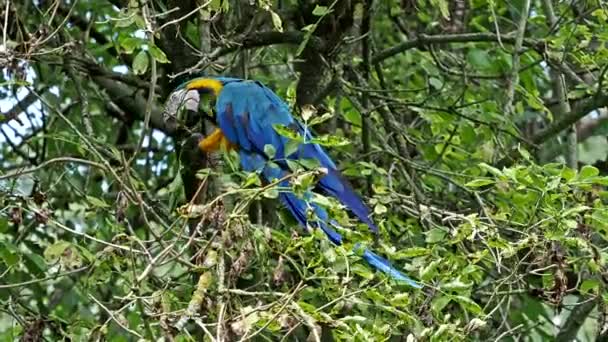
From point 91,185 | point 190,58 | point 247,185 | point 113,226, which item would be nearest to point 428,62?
point 190,58

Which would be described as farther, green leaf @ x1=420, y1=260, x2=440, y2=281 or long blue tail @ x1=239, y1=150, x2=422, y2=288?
long blue tail @ x1=239, y1=150, x2=422, y2=288

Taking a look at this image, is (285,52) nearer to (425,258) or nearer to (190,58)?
(190,58)

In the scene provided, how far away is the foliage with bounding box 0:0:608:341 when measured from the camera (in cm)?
230

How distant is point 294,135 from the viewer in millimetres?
2393

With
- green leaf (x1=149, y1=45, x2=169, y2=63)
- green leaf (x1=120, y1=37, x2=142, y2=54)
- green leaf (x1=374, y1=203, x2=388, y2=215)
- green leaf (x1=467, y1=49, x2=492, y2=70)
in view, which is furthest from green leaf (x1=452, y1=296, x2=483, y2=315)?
green leaf (x1=467, y1=49, x2=492, y2=70)

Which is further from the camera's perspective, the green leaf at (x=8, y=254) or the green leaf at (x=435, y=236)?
the green leaf at (x=8, y=254)

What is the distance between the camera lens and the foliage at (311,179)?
2297mm

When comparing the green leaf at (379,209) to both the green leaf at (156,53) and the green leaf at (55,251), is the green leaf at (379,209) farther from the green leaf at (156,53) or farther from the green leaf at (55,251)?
the green leaf at (55,251)

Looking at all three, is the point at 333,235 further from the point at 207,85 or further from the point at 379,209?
the point at 207,85

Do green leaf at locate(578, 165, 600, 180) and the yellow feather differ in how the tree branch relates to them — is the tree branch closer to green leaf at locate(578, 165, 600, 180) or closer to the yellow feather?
the yellow feather

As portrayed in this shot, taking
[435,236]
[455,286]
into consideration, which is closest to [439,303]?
[455,286]

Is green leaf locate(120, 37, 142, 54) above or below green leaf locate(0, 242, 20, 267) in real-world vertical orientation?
above

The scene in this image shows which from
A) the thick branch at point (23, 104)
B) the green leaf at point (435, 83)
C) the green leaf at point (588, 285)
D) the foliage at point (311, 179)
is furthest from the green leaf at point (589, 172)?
the thick branch at point (23, 104)

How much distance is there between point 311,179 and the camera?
7.30ft
